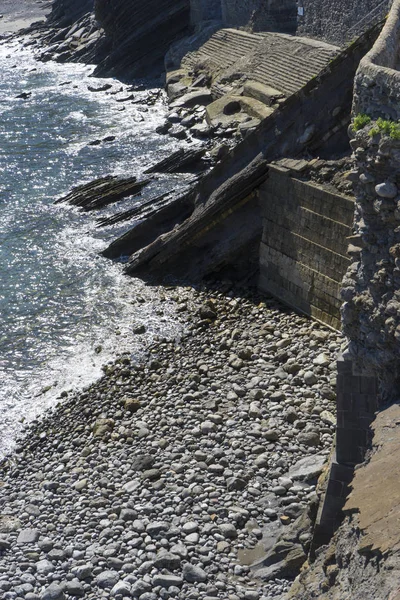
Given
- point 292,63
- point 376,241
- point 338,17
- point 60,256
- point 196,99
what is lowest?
point 60,256

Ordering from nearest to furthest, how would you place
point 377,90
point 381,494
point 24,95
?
point 381,494 → point 377,90 → point 24,95

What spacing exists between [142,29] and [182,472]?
1477 inches

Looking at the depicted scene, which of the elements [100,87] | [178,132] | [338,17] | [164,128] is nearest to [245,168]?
[178,132]

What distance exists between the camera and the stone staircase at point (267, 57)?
3072 cm

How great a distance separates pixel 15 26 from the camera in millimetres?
71125

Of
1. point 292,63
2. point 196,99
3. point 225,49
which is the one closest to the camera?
point 292,63

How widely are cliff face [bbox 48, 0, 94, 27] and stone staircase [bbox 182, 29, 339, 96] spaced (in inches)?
825

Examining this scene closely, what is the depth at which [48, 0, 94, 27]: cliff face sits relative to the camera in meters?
59.2

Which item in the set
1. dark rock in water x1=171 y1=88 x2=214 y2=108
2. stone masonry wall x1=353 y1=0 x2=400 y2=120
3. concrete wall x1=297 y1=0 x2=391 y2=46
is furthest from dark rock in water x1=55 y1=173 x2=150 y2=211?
stone masonry wall x1=353 y1=0 x2=400 y2=120

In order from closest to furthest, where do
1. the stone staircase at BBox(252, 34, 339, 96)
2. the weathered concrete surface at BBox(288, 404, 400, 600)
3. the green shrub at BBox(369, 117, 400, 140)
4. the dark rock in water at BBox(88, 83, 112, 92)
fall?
the weathered concrete surface at BBox(288, 404, 400, 600), the green shrub at BBox(369, 117, 400, 140), the stone staircase at BBox(252, 34, 339, 96), the dark rock in water at BBox(88, 83, 112, 92)

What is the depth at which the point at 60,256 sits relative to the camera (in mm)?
23000

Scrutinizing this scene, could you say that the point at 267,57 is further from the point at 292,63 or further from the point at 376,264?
the point at 376,264

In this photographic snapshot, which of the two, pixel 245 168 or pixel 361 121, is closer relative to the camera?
pixel 361 121

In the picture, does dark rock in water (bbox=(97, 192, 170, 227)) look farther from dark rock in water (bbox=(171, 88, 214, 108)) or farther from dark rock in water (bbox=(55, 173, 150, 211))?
dark rock in water (bbox=(171, 88, 214, 108))
